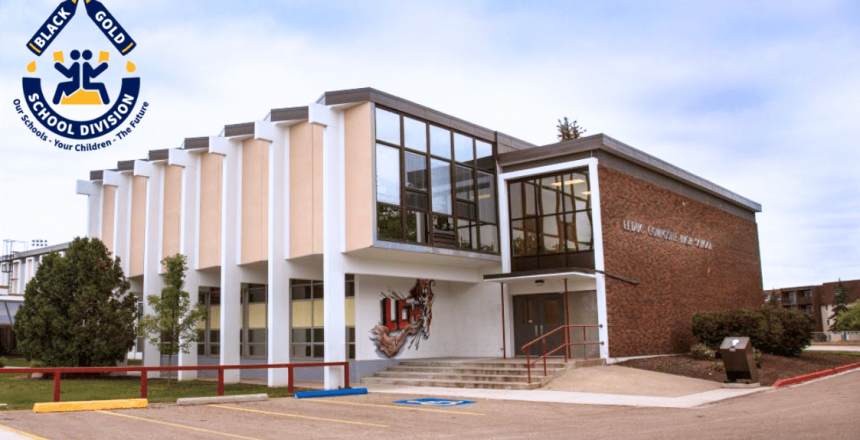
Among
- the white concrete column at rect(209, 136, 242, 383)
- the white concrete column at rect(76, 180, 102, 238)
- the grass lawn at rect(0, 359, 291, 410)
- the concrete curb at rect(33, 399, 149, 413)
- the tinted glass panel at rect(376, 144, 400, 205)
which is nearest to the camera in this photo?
the concrete curb at rect(33, 399, 149, 413)

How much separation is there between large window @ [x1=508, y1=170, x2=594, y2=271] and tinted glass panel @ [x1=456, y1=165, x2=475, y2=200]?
1693 mm

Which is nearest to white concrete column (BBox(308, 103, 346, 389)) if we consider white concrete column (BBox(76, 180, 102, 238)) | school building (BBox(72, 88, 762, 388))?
school building (BBox(72, 88, 762, 388))

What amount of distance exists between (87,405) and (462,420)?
7.59m

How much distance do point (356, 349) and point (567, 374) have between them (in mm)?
6224

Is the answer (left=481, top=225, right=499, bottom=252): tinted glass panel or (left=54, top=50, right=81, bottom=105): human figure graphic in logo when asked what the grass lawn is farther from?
(left=481, top=225, right=499, bottom=252): tinted glass panel

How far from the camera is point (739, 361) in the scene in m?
18.7

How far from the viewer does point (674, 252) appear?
26453 millimetres

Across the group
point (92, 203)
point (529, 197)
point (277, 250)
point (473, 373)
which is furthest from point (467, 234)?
point (92, 203)

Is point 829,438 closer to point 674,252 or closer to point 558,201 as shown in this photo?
point 558,201

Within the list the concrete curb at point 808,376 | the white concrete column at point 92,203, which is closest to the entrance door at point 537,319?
the concrete curb at point 808,376

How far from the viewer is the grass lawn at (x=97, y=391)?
17.4m

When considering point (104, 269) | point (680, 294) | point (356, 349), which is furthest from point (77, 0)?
point (680, 294)

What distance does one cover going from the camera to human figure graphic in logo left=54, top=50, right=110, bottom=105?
20.0 metres

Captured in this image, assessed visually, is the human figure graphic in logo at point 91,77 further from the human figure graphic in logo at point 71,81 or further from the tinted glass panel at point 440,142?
the tinted glass panel at point 440,142
